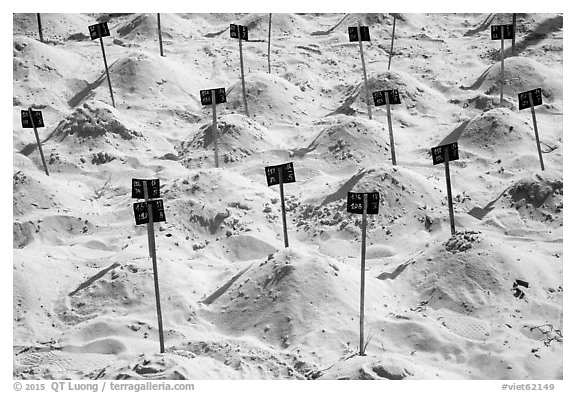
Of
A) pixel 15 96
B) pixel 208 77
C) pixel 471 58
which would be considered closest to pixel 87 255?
pixel 15 96

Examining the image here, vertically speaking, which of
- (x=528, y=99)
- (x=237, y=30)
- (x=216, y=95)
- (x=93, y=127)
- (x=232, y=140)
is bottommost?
(x=232, y=140)

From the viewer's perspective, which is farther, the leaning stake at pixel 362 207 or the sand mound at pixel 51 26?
the sand mound at pixel 51 26

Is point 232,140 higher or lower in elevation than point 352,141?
higher

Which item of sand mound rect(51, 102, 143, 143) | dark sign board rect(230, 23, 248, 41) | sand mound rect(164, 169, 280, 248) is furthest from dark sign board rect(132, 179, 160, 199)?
dark sign board rect(230, 23, 248, 41)

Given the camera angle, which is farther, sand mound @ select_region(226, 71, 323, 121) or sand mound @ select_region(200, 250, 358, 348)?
sand mound @ select_region(226, 71, 323, 121)

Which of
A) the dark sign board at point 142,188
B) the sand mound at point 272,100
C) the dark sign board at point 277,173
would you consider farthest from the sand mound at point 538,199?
the dark sign board at point 142,188

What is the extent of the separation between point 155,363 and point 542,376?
5.56 metres

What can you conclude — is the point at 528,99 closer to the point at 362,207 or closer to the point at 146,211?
the point at 362,207

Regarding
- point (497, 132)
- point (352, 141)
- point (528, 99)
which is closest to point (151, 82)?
point (352, 141)

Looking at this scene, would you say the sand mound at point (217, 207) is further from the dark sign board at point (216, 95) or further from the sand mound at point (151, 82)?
the sand mound at point (151, 82)

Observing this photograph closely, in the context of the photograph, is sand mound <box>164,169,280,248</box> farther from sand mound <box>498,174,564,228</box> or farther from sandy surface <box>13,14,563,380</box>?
sand mound <box>498,174,564,228</box>

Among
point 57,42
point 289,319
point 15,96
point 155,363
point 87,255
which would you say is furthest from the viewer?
point 57,42

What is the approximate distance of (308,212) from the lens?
57.6 feet

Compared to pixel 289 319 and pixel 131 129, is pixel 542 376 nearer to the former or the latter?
pixel 289 319
